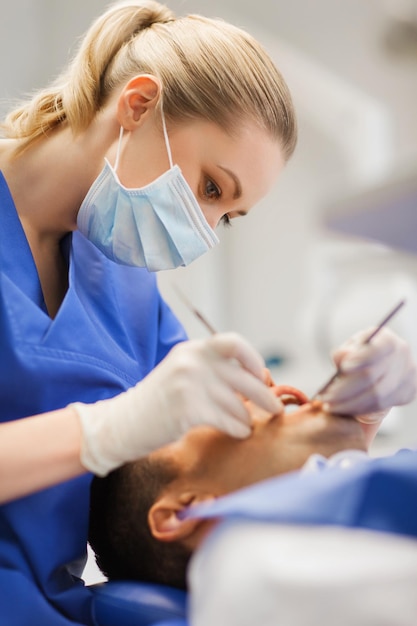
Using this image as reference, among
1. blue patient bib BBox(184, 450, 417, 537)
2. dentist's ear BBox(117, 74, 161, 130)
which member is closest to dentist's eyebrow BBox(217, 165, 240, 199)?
dentist's ear BBox(117, 74, 161, 130)

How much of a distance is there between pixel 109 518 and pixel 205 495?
0.76ft

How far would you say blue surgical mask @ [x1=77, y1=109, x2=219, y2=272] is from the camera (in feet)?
4.68

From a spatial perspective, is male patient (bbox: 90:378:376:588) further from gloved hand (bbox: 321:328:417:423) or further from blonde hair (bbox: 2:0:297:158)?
blonde hair (bbox: 2:0:297:158)

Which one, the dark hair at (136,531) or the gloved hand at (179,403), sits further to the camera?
the dark hair at (136,531)

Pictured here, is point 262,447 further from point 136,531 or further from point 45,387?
point 45,387

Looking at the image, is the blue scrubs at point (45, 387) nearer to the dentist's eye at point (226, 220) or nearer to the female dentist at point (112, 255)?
the female dentist at point (112, 255)

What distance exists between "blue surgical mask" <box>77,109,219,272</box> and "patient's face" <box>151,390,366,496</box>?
1.43 feet

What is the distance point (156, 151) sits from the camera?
142 cm

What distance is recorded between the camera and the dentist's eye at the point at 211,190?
1455 mm

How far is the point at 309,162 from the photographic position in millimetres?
4008

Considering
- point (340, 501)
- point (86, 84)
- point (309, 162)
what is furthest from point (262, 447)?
point (309, 162)

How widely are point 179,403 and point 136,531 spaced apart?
0.32m

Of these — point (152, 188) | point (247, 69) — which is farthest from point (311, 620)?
point (247, 69)

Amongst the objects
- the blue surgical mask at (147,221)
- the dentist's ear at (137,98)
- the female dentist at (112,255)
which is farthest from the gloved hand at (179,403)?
the dentist's ear at (137,98)
